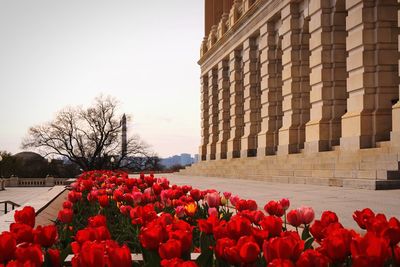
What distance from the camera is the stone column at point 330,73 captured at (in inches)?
800

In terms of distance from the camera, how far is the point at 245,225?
254 cm

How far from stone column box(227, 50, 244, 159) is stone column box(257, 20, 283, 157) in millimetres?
7285

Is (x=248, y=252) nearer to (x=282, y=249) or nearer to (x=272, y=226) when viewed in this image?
(x=282, y=249)

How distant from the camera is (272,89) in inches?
1088

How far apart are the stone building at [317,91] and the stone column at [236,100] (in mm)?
72

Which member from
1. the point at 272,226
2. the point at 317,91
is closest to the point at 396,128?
the point at 317,91

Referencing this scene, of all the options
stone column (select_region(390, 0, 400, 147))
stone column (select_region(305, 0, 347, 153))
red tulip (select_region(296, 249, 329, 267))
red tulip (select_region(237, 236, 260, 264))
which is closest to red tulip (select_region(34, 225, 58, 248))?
red tulip (select_region(237, 236, 260, 264))

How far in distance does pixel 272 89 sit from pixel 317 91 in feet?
22.6

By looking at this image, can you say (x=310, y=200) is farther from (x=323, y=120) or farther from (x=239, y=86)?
(x=239, y=86)

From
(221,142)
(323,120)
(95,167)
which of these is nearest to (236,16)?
(221,142)

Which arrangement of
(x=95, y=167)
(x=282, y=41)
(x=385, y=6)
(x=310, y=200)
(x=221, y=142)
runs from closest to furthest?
(x=310, y=200) → (x=385, y=6) → (x=282, y=41) → (x=221, y=142) → (x=95, y=167)

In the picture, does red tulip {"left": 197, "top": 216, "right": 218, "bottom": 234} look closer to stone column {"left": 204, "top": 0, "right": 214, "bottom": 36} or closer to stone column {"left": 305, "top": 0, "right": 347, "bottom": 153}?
stone column {"left": 305, "top": 0, "right": 347, "bottom": 153}

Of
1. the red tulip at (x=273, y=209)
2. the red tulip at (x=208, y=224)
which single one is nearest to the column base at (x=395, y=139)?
the red tulip at (x=273, y=209)

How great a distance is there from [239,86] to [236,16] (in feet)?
16.0
